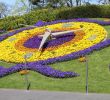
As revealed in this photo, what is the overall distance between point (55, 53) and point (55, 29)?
429 cm

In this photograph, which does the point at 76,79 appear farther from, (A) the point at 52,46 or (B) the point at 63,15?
(B) the point at 63,15

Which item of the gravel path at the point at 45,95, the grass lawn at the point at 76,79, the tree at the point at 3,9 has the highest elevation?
the gravel path at the point at 45,95

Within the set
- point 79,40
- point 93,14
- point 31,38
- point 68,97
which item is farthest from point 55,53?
point 93,14

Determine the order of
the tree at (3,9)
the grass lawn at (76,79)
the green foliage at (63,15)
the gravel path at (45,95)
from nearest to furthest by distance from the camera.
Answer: the gravel path at (45,95)
the grass lawn at (76,79)
the green foliage at (63,15)
the tree at (3,9)

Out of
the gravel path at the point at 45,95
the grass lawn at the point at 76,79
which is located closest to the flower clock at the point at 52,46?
the grass lawn at the point at 76,79

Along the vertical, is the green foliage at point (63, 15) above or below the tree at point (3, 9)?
above

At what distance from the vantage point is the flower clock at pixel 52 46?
18764mm

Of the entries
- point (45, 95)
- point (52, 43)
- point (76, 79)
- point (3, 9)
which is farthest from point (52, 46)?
point (3, 9)

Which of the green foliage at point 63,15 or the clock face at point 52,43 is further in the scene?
the green foliage at point 63,15

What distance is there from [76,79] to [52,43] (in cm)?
519

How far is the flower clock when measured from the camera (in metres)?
18.8

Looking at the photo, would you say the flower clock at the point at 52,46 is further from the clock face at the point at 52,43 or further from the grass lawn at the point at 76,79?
the grass lawn at the point at 76,79

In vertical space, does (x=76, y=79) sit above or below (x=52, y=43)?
below

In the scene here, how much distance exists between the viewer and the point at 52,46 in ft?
69.7
